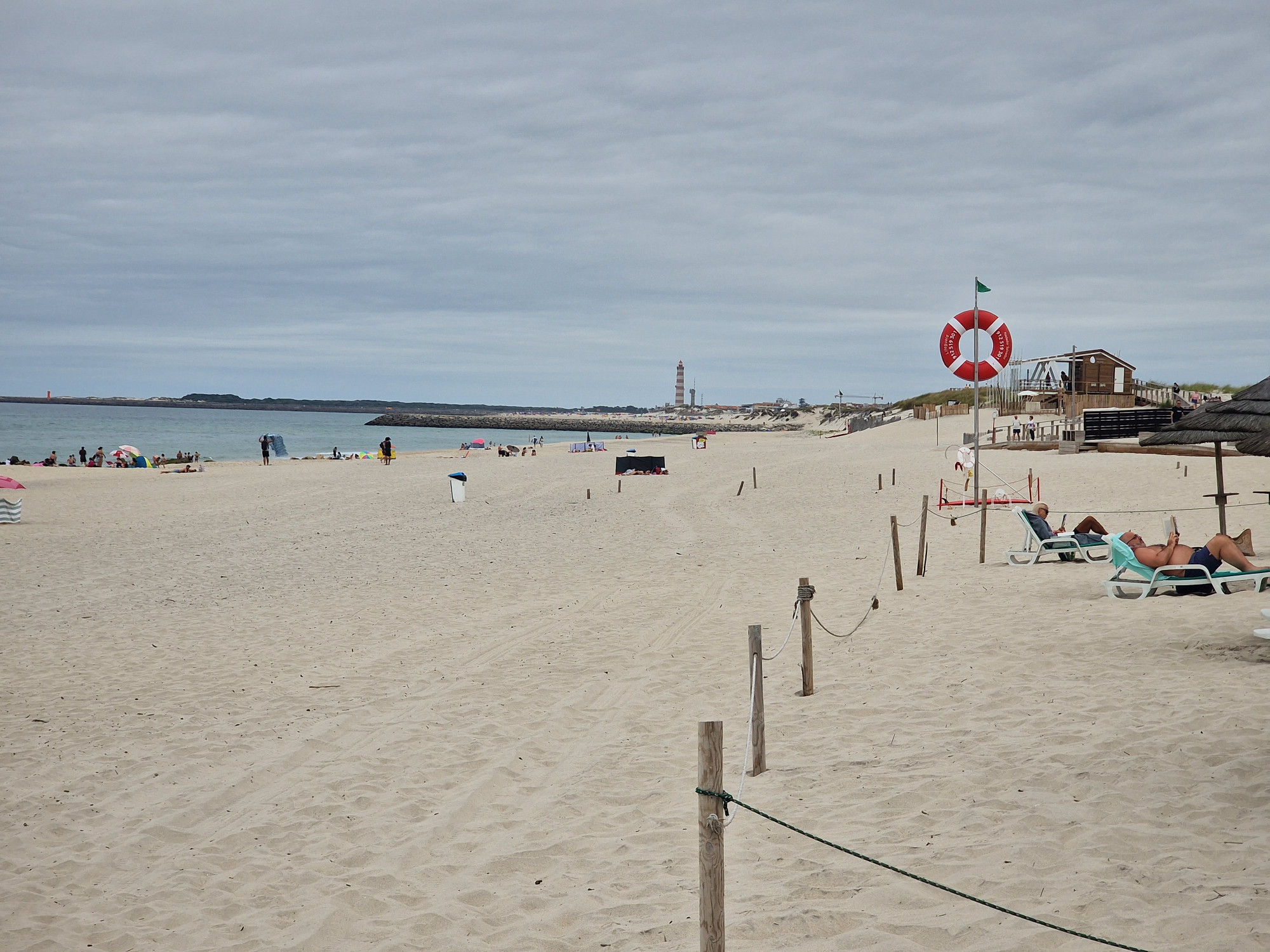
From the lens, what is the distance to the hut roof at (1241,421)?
24.2 feet

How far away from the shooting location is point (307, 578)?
11938 millimetres

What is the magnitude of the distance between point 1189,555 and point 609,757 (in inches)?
240

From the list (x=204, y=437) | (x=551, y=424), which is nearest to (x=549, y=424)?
(x=551, y=424)

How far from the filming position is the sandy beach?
3.77m

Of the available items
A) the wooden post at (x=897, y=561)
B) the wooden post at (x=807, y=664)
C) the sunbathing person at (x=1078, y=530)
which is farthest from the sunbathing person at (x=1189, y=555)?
the wooden post at (x=807, y=664)

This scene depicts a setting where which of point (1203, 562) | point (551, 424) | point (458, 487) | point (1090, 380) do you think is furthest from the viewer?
point (551, 424)

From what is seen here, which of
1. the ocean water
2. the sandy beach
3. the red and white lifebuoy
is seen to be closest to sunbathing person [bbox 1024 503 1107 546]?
the sandy beach

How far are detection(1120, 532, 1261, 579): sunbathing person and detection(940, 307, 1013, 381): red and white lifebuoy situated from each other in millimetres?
7328

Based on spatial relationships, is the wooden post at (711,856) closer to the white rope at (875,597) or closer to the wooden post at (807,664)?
the wooden post at (807,664)

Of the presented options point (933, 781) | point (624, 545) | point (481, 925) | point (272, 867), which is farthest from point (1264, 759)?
point (624, 545)

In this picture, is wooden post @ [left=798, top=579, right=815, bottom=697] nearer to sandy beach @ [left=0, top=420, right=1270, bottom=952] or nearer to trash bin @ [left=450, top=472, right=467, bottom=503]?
sandy beach @ [left=0, top=420, right=1270, bottom=952]

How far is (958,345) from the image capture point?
1645 centimetres

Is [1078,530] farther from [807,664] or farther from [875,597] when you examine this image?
[807,664]

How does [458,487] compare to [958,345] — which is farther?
[458,487]
